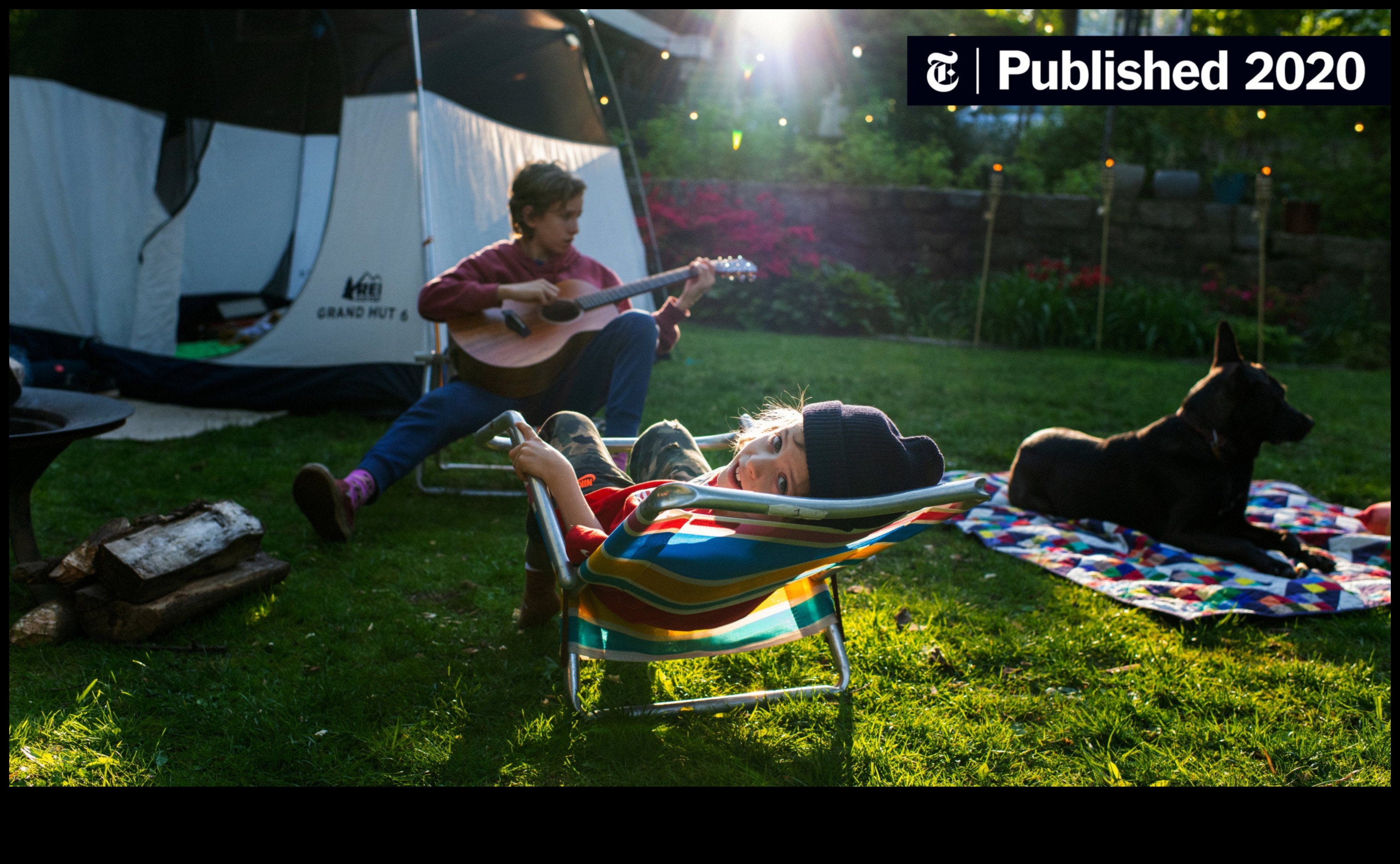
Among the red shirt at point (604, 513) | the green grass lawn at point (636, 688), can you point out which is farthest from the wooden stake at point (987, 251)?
the red shirt at point (604, 513)

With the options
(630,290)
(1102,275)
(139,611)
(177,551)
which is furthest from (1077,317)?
(139,611)

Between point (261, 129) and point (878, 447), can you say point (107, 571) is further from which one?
point (261, 129)

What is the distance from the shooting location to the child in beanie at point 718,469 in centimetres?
169

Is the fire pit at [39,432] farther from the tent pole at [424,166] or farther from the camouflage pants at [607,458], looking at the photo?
the tent pole at [424,166]

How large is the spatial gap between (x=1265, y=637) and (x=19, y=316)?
21.5 ft

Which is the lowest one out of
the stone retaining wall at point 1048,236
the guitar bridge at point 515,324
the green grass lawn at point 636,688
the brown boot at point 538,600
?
the green grass lawn at point 636,688

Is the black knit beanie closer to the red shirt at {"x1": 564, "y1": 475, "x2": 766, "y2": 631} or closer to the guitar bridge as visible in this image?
the red shirt at {"x1": 564, "y1": 475, "x2": 766, "y2": 631}

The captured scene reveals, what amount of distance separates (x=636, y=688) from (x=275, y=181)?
5563 mm

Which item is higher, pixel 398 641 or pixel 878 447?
pixel 878 447

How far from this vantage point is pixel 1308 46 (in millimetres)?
3303

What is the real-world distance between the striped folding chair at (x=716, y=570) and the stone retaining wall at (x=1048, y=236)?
7.88 meters

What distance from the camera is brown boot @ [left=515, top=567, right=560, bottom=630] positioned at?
2.40 meters

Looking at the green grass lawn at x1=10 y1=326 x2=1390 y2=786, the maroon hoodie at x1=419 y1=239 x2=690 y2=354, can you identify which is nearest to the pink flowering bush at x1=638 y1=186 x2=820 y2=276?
the maroon hoodie at x1=419 y1=239 x2=690 y2=354
